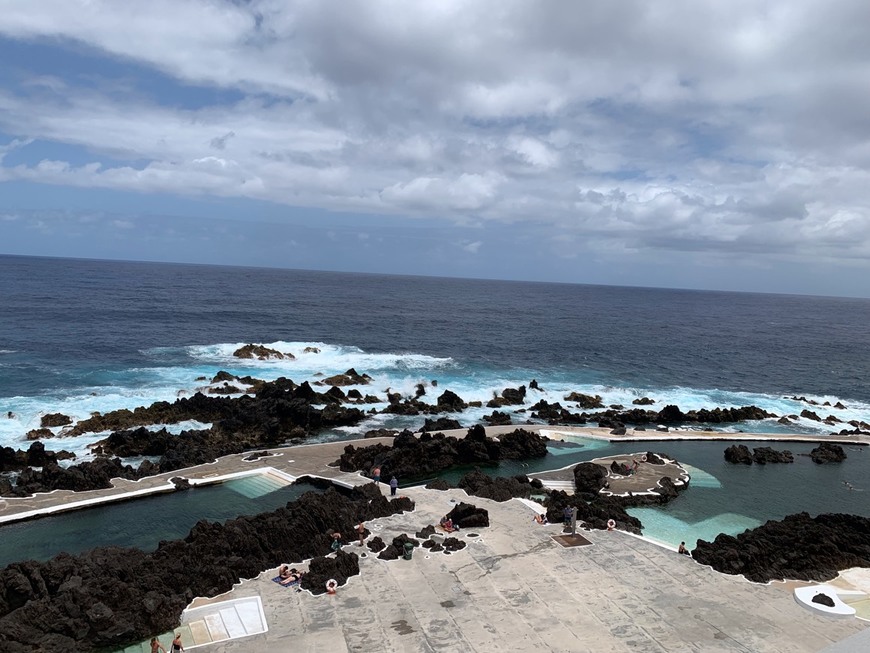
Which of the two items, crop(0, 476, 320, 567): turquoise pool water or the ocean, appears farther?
the ocean

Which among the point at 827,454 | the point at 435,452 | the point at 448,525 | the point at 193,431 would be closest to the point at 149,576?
the point at 448,525

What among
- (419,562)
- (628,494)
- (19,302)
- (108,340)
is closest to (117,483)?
(419,562)

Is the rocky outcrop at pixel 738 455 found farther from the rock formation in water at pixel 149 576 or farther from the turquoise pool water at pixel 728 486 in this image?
the rock formation in water at pixel 149 576

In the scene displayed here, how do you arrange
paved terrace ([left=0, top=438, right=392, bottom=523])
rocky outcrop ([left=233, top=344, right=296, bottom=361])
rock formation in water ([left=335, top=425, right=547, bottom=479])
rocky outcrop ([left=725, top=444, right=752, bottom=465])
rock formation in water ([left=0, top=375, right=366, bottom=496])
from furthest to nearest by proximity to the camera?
rocky outcrop ([left=233, top=344, right=296, bottom=361]), rocky outcrop ([left=725, top=444, right=752, bottom=465]), rock formation in water ([left=335, top=425, right=547, bottom=479]), rock formation in water ([left=0, top=375, right=366, bottom=496]), paved terrace ([left=0, top=438, right=392, bottom=523])

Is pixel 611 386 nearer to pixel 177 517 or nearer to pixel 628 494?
pixel 628 494

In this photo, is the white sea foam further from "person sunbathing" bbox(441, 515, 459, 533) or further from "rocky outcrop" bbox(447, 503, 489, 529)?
"person sunbathing" bbox(441, 515, 459, 533)

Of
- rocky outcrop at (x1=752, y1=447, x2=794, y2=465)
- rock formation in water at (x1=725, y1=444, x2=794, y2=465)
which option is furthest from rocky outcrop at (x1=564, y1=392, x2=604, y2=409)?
rocky outcrop at (x1=752, y1=447, x2=794, y2=465)

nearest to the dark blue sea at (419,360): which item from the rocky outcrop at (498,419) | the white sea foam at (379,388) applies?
the white sea foam at (379,388)
